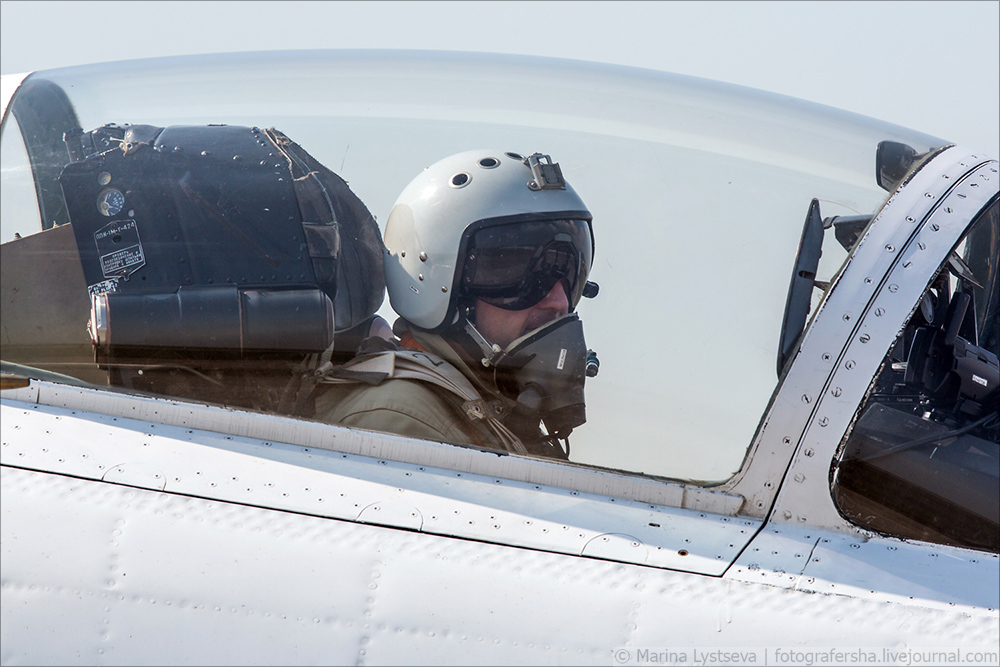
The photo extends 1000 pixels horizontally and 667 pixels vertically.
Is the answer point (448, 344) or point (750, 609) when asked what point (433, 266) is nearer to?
point (448, 344)

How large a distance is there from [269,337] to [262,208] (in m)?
0.34

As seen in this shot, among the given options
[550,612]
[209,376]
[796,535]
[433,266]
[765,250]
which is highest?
[765,250]

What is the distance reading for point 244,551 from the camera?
151 centimetres

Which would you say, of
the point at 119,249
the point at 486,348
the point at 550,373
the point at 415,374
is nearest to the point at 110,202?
the point at 119,249

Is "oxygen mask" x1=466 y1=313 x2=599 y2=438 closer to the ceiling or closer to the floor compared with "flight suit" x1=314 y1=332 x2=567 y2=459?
closer to the ceiling

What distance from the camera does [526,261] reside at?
6.52ft

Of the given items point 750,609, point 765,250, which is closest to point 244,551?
point 750,609

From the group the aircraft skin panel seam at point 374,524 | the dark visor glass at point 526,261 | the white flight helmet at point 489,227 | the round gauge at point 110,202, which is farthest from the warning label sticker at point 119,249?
the dark visor glass at point 526,261

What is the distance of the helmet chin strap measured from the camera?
74.8 inches

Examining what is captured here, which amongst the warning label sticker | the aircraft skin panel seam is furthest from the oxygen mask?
A: the warning label sticker

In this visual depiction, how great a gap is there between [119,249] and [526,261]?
1.02m

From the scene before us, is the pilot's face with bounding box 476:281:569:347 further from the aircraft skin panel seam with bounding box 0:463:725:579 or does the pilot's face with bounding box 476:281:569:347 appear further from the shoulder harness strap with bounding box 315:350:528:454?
the aircraft skin panel seam with bounding box 0:463:725:579

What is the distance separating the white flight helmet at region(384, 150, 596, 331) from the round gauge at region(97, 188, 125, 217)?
2.19 ft

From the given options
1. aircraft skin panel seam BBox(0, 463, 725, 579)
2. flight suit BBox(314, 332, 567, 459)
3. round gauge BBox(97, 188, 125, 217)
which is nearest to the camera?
aircraft skin panel seam BBox(0, 463, 725, 579)
